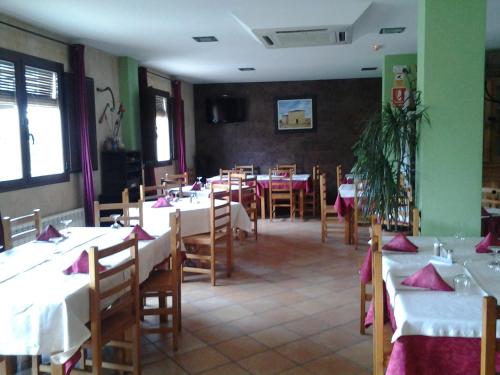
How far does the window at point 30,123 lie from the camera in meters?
4.56

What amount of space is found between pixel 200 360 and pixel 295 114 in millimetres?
7546

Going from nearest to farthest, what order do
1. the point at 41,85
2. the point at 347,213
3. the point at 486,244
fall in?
the point at 486,244, the point at 41,85, the point at 347,213

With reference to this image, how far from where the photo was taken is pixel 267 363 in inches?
120

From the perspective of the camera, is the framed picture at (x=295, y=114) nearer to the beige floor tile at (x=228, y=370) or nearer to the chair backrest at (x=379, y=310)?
the beige floor tile at (x=228, y=370)

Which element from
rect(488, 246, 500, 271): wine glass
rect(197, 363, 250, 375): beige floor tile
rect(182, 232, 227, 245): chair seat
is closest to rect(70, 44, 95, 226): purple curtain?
rect(182, 232, 227, 245): chair seat

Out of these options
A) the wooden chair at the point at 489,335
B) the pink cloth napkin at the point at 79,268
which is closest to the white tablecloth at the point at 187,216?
the pink cloth napkin at the point at 79,268

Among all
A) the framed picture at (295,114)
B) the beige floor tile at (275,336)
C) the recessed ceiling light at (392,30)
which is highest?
the recessed ceiling light at (392,30)

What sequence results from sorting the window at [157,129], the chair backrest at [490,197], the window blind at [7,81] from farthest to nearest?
1. the window at [157,129]
2. the chair backrest at [490,197]
3. the window blind at [7,81]

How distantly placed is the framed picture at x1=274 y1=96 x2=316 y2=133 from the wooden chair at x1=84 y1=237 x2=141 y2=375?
7552 mm

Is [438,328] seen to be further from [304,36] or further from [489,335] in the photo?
[304,36]

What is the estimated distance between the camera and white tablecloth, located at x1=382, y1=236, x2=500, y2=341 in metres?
1.79

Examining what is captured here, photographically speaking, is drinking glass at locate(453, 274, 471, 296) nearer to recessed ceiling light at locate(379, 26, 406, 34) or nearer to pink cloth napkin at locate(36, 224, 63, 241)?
pink cloth napkin at locate(36, 224, 63, 241)

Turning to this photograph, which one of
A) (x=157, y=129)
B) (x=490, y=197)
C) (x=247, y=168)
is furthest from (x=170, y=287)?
(x=247, y=168)

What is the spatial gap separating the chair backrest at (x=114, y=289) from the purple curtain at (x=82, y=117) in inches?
125
